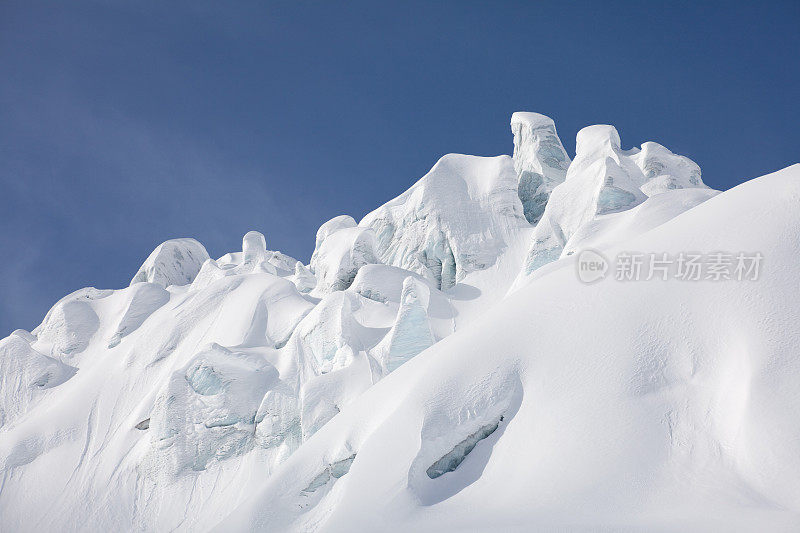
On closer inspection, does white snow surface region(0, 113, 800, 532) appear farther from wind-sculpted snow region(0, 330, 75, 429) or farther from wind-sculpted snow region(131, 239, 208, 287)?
wind-sculpted snow region(131, 239, 208, 287)

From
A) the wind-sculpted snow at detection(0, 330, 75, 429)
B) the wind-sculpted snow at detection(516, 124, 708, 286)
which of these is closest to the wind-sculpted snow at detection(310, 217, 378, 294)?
the wind-sculpted snow at detection(516, 124, 708, 286)

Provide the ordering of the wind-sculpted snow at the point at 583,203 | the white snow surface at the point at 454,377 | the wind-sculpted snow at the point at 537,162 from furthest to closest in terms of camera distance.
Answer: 1. the wind-sculpted snow at the point at 537,162
2. the wind-sculpted snow at the point at 583,203
3. the white snow surface at the point at 454,377

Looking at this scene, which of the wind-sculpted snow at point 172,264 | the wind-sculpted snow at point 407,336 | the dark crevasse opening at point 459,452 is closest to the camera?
the dark crevasse opening at point 459,452

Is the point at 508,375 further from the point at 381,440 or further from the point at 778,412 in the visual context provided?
the point at 778,412

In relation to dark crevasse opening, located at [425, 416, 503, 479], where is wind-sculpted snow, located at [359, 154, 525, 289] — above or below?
above

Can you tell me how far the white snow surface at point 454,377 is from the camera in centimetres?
1013

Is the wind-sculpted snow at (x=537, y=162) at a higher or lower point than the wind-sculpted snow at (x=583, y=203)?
higher

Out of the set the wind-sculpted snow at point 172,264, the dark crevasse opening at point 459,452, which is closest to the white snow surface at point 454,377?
the dark crevasse opening at point 459,452

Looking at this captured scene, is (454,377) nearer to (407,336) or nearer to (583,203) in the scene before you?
(407,336)

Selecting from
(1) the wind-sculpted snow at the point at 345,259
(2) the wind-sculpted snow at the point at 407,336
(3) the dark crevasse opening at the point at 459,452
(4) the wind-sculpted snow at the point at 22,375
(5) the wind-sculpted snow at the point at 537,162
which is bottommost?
(3) the dark crevasse opening at the point at 459,452

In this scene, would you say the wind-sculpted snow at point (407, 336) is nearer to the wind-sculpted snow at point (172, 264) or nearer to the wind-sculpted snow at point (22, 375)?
the wind-sculpted snow at point (22, 375)

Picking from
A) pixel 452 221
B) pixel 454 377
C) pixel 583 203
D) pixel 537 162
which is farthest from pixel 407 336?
pixel 537 162

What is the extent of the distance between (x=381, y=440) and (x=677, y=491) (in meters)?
5.95

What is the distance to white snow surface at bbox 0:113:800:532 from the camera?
1013 centimetres
